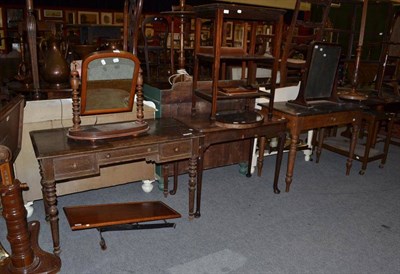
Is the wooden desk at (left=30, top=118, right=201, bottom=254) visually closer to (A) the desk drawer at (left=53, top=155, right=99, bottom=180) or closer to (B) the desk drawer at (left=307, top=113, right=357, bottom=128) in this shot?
(A) the desk drawer at (left=53, top=155, right=99, bottom=180)

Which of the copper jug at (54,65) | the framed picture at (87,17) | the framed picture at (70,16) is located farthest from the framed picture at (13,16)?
the copper jug at (54,65)

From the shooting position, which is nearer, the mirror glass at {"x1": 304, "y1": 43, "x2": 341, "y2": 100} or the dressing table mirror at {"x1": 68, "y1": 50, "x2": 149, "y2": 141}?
the dressing table mirror at {"x1": 68, "y1": 50, "x2": 149, "y2": 141}

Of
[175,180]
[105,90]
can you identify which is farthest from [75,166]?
[175,180]

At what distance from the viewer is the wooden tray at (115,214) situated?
8.02 ft

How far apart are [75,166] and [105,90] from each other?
20.5 inches

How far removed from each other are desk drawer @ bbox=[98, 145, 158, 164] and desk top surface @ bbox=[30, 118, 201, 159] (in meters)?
0.04

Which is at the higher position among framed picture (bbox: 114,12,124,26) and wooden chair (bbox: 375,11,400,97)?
framed picture (bbox: 114,12,124,26)

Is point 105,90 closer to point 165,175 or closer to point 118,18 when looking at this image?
point 165,175

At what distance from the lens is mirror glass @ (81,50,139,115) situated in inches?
88.1

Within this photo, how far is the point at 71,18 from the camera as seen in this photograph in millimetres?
7766

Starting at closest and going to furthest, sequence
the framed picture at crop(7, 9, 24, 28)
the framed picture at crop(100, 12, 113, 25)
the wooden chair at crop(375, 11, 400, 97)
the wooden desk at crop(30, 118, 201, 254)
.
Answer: the wooden desk at crop(30, 118, 201, 254) < the wooden chair at crop(375, 11, 400, 97) < the framed picture at crop(7, 9, 24, 28) < the framed picture at crop(100, 12, 113, 25)

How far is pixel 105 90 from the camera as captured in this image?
2.36 m

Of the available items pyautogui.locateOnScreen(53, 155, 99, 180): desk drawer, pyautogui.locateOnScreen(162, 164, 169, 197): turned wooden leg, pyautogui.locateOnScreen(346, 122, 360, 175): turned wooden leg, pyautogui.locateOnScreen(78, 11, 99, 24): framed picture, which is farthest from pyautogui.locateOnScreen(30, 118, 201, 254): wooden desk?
pyautogui.locateOnScreen(78, 11, 99, 24): framed picture

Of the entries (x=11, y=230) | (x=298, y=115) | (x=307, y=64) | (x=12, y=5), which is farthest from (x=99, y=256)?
(x=12, y=5)
